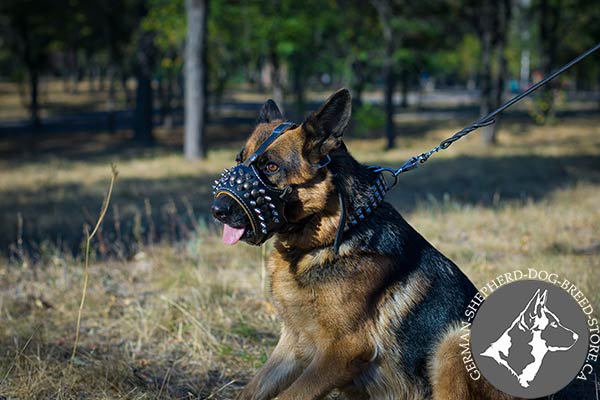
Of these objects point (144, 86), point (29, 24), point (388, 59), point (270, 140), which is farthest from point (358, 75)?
point (270, 140)

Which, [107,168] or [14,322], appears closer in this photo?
[14,322]

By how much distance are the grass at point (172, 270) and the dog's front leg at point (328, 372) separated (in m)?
0.98

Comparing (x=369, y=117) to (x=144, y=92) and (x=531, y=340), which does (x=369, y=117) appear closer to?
(x=144, y=92)

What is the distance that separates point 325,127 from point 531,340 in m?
1.40

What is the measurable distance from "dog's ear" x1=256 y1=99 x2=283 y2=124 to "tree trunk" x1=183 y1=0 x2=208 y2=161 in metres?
14.1

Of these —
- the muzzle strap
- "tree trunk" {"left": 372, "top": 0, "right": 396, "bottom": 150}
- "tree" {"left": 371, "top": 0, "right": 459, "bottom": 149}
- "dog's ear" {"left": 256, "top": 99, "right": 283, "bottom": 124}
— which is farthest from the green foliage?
the muzzle strap

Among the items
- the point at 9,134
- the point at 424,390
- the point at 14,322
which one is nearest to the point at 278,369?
the point at 424,390

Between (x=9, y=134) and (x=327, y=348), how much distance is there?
95.6 ft

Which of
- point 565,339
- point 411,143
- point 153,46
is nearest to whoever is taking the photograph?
point 565,339

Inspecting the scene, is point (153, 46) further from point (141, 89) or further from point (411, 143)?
point (411, 143)

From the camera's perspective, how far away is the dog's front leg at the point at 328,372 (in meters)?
2.92

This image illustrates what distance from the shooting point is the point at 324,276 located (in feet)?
10.1

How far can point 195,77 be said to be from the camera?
56.3 ft

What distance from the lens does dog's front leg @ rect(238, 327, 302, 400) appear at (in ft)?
10.7
